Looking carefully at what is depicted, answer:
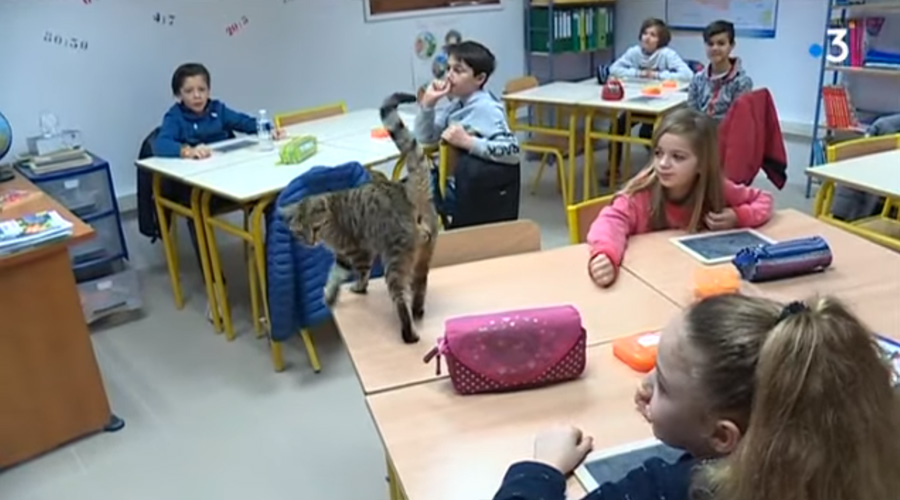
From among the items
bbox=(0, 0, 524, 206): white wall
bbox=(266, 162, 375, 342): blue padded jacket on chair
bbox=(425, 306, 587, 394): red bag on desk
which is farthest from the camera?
bbox=(0, 0, 524, 206): white wall

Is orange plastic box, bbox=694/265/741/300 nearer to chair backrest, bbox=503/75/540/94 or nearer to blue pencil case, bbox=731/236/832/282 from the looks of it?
blue pencil case, bbox=731/236/832/282

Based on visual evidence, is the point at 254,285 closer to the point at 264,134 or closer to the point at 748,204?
the point at 264,134

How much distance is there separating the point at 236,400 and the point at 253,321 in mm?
615

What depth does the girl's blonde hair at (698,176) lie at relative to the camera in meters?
2.12

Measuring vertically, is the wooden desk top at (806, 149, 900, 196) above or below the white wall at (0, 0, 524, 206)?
below

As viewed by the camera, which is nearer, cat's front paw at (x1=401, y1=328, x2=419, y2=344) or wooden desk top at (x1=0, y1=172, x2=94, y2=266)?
cat's front paw at (x1=401, y1=328, x2=419, y2=344)

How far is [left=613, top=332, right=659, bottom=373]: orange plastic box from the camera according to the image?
1475 millimetres

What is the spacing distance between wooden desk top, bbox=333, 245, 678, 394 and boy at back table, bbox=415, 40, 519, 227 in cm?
100

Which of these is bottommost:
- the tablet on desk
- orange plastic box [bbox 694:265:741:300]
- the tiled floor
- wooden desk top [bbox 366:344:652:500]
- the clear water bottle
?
the tiled floor

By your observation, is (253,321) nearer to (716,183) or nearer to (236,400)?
(236,400)

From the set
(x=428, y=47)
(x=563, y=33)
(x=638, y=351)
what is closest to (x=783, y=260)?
(x=638, y=351)

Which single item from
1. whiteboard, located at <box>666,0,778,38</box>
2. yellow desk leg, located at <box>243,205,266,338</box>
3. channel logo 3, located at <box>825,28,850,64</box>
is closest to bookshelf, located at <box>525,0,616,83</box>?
whiteboard, located at <box>666,0,778,38</box>

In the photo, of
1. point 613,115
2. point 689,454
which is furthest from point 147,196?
point 689,454

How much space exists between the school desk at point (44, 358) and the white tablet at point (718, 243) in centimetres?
177
